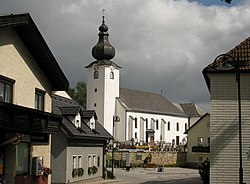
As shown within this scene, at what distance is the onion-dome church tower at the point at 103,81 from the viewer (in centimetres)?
9244

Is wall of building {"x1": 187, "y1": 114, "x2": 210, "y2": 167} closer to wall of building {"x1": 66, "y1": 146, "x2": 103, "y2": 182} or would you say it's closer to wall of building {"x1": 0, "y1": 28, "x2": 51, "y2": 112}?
wall of building {"x1": 66, "y1": 146, "x2": 103, "y2": 182}

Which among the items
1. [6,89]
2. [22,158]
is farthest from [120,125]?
[6,89]

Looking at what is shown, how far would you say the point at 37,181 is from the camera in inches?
864

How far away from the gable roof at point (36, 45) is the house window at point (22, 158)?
352 cm

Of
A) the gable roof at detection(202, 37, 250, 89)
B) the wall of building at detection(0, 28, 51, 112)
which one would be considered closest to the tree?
the gable roof at detection(202, 37, 250, 89)

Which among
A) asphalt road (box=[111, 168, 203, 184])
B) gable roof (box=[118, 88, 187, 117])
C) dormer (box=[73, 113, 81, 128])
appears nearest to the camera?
dormer (box=[73, 113, 81, 128])

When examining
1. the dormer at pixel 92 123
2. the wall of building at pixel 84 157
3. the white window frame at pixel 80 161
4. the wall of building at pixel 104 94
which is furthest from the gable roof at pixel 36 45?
the wall of building at pixel 104 94

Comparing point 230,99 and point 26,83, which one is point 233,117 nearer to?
point 230,99

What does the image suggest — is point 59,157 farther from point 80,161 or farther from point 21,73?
point 21,73

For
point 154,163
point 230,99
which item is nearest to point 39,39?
point 230,99

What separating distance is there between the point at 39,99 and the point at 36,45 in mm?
2808

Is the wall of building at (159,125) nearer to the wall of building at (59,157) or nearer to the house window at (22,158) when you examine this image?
the wall of building at (59,157)

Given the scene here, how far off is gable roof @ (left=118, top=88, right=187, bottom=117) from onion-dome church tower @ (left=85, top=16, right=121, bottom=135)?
3.05 metres

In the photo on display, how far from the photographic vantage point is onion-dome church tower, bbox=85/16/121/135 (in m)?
92.4
